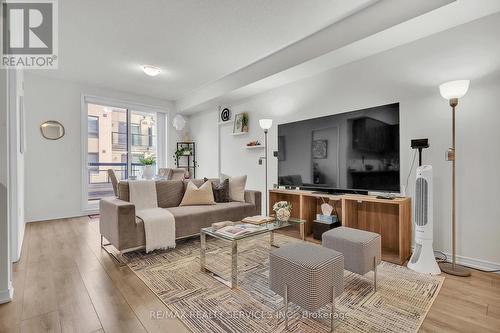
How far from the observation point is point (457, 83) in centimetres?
213

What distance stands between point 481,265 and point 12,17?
17.1ft

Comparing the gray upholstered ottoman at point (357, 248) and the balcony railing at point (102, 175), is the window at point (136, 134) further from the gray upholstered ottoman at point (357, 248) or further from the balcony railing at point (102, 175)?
the gray upholstered ottoman at point (357, 248)

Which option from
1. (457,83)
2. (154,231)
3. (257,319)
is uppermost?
(457,83)

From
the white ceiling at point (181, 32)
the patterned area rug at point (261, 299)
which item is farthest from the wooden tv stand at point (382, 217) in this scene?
the white ceiling at point (181, 32)

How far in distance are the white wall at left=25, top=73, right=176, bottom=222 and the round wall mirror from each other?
0.20 feet

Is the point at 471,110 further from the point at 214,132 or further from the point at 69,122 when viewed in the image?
the point at 69,122

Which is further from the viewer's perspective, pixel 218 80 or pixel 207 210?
pixel 218 80

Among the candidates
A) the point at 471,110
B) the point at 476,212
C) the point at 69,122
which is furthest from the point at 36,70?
the point at 476,212

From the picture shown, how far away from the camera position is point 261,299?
1823 millimetres

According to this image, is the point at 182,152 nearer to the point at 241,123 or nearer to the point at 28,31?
the point at 241,123

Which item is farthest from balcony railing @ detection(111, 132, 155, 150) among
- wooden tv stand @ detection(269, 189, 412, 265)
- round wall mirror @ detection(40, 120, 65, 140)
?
wooden tv stand @ detection(269, 189, 412, 265)

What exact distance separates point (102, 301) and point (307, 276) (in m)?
1.51

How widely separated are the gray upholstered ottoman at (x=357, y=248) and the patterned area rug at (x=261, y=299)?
0.19m

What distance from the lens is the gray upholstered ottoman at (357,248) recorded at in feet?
6.21
